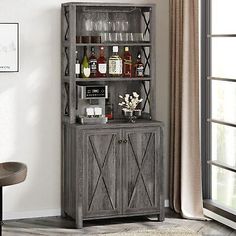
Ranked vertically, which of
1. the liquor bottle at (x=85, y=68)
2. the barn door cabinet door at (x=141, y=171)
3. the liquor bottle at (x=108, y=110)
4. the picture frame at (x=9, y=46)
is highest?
the picture frame at (x=9, y=46)

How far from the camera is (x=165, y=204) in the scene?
668 cm

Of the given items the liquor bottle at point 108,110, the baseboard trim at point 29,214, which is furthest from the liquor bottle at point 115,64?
the baseboard trim at point 29,214

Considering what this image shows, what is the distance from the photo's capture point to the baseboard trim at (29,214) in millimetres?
6168

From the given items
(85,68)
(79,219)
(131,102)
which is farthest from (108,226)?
(85,68)

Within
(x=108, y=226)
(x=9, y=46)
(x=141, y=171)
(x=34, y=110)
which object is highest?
(x=9, y=46)

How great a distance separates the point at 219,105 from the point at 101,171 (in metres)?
1.28

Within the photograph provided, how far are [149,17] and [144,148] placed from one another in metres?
1.24

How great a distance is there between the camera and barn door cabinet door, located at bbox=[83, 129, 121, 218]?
233 inches

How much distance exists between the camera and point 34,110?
619cm

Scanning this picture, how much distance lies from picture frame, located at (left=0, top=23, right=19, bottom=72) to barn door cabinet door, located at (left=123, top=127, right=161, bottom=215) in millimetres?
1222

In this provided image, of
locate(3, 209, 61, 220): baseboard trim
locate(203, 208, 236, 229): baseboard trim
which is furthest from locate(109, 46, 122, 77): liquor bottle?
locate(203, 208, 236, 229): baseboard trim

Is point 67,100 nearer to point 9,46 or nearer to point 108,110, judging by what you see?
point 108,110

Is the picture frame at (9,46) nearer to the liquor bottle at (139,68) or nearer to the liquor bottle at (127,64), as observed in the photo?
the liquor bottle at (127,64)

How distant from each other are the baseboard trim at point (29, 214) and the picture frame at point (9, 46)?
134 cm
